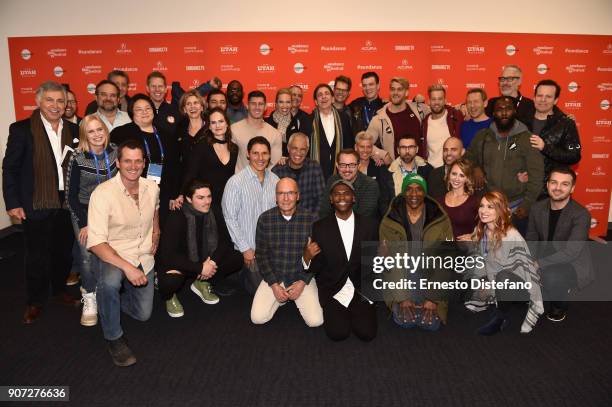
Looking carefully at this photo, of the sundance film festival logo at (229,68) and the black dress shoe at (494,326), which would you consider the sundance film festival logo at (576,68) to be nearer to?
the black dress shoe at (494,326)

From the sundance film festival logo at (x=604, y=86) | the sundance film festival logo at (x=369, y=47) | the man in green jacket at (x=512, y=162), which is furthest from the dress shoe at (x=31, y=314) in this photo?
the sundance film festival logo at (x=604, y=86)

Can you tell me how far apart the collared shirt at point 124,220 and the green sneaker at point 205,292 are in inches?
35.2

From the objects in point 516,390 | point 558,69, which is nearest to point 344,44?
point 558,69

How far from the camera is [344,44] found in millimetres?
6484

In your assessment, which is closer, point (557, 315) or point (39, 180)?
point (39, 180)

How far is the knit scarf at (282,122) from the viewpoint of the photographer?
517 cm

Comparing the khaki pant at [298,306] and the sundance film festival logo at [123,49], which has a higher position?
the sundance film festival logo at [123,49]

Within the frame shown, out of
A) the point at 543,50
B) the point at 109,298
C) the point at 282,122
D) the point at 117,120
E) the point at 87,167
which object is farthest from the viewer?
the point at 543,50

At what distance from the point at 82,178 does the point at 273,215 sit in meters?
1.54

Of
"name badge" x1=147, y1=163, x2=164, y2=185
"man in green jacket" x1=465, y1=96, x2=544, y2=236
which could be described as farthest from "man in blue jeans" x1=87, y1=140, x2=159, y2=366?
"man in green jacket" x1=465, y1=96, x2=544, y2=236

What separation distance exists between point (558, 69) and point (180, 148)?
5.59 m

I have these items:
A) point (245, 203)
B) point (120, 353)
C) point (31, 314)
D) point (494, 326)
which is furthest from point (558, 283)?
point (31, 314)

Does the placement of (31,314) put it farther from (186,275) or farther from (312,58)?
(312,58)

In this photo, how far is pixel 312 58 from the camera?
6.48 m
